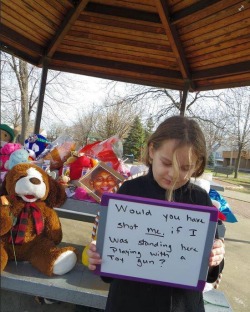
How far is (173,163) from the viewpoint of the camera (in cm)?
135

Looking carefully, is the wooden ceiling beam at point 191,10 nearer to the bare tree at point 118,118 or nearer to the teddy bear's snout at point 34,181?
the teddy bear's snout at point 34,181

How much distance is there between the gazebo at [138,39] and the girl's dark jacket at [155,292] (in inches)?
108

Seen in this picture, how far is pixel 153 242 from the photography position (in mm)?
1277

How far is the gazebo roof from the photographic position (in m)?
3.81

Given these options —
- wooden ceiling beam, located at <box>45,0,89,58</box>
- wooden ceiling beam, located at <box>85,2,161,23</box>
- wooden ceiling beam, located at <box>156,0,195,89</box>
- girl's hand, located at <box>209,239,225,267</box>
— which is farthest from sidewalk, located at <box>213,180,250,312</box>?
wooden ceiling beam, located at <box>45,0,89,58</box>

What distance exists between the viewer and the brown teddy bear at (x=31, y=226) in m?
2.26

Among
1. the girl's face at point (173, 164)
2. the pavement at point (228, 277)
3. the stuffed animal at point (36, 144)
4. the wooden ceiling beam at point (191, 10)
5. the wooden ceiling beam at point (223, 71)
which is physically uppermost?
the wooden ceiling beam at point (191, 10)

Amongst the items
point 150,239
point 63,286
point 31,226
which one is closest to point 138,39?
point 31,226

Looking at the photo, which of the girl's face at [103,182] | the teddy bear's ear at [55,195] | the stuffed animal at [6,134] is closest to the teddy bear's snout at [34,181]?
the teddy bear's ear at [55,195]

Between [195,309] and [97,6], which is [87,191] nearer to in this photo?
[195,309]

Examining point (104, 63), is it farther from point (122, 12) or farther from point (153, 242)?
point (153, 242)

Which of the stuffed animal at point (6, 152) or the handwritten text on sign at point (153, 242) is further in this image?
the stuffed animal at point (6, 152)

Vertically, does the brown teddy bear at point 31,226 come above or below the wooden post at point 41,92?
below

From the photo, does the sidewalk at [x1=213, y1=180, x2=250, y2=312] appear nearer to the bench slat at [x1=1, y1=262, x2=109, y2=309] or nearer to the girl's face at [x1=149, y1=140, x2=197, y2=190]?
the bench slat at [x1=1, y1=262, x2=109, y2=309]
